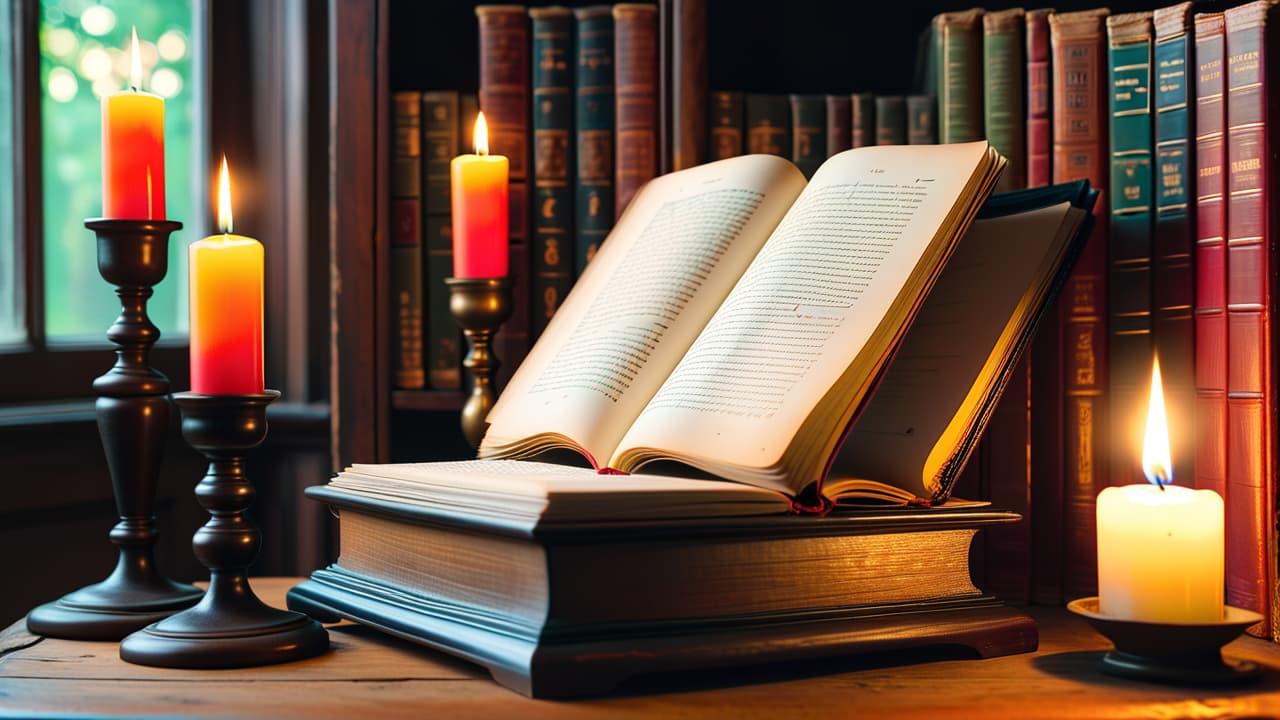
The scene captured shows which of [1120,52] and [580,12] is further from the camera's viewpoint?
[580,12]

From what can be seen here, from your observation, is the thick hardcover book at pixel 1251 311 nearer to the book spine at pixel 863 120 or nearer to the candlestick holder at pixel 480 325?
the book spine at pixel 863 120

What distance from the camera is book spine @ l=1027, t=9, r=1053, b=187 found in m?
1.09

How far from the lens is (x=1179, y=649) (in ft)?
2.44

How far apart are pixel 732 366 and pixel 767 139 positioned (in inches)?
16.7

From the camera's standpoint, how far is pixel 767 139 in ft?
3.99

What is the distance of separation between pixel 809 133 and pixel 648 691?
25.9 inches

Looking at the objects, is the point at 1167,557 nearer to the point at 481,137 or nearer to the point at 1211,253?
the point at 1211,253

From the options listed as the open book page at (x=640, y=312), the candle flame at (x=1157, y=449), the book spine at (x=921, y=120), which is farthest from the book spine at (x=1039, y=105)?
the candle flame at (x=1157, y=449)

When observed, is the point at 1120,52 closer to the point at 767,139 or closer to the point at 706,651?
the point at 767,139

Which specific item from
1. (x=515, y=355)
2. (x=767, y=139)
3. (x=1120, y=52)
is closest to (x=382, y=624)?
(x=515, y=355)

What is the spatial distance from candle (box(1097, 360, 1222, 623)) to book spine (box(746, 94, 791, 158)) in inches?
22.4

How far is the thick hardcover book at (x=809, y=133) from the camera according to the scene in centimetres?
121

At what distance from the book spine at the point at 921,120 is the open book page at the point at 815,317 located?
10.8 inches

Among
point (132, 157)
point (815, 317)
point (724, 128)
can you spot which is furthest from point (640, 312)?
point (132, 157)
